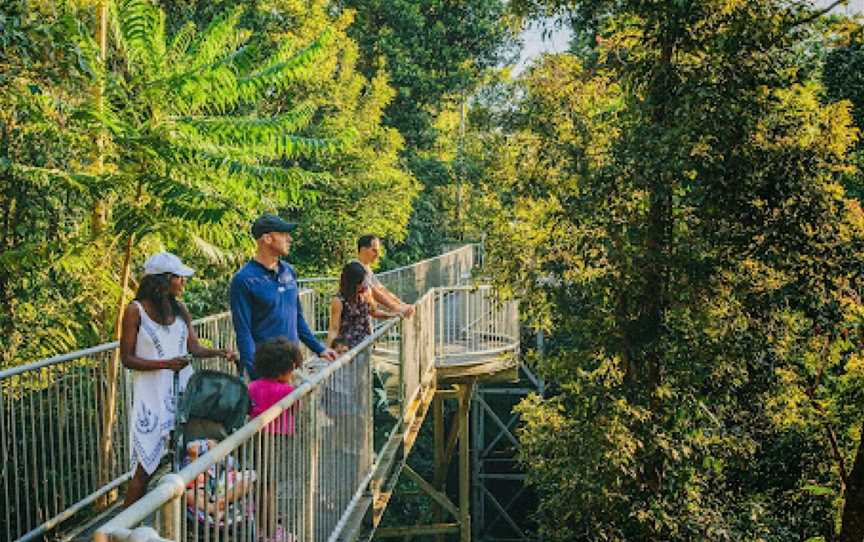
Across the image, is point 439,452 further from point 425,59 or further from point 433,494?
point 425,59

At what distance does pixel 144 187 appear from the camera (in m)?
7.77

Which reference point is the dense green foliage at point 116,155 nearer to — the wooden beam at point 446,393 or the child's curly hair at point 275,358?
the child's curly hair at point 275,358

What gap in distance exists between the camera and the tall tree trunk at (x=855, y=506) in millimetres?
8344

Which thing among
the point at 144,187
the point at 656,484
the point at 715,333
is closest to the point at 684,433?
the point at 656,484

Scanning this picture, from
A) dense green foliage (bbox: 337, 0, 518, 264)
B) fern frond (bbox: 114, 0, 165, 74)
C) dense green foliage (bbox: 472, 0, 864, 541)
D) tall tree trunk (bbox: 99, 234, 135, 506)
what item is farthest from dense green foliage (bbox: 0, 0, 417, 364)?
dense green foliage (bbox: 337, 0, 518, 264)

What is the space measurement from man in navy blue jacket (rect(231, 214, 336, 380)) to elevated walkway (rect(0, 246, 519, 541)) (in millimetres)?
531

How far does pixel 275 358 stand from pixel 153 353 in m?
0.88

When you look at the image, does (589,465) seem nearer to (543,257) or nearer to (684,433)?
(684,433)

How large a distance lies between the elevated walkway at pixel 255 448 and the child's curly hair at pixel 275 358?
0.60ft

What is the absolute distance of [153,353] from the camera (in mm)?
5031

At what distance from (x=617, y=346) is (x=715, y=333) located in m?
0.84

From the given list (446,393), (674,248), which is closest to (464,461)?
(446,393)

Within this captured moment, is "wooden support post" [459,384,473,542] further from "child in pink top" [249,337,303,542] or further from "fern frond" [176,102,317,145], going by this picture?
"child in pink top" [249,337,303,542]

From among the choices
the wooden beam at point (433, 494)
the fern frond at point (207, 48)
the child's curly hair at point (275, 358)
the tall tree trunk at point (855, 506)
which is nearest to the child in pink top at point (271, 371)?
the child's curly hair at point (275, 358)
